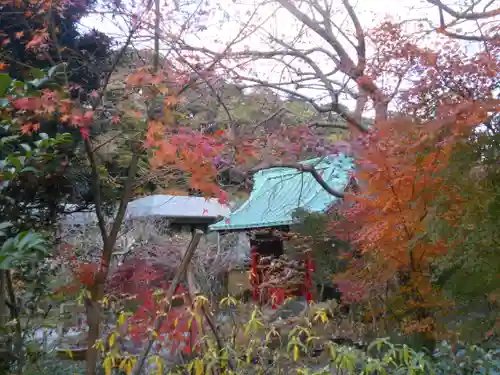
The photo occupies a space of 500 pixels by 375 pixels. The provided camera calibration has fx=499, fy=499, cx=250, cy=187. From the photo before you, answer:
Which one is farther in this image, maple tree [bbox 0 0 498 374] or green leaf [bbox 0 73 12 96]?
maple tree [bbox 0 0 498 374]

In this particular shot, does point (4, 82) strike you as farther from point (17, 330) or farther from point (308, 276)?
point (308, 276)

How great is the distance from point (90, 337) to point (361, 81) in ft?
16.1

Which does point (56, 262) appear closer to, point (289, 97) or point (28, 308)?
point (28, 308)

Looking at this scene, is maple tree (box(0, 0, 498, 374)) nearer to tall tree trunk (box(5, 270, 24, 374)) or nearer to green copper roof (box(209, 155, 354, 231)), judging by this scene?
tall tree trunk (box(5, 270, 24, 374))

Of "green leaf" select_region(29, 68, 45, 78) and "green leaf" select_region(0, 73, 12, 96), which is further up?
"green leaf" select_region(29, 68, 45, 78)

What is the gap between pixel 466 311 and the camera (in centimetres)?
472

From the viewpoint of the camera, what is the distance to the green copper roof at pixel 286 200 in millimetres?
10320

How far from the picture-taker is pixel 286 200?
11.9 meters

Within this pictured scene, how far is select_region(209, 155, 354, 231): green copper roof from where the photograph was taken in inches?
406

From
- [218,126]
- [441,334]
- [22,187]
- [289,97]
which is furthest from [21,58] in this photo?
[441,334]

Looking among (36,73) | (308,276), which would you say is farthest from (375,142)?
(308,276)

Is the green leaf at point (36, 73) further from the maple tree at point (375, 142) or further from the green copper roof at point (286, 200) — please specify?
the green copper roof at point (286, 200)

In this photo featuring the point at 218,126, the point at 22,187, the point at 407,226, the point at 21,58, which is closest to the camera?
the point at 407,226

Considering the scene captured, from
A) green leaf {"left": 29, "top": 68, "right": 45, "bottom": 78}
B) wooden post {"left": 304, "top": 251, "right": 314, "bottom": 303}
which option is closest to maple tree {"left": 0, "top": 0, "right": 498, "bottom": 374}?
green leaf {"left": 29, "top": 68, "right": 45, "bottom": 78}
